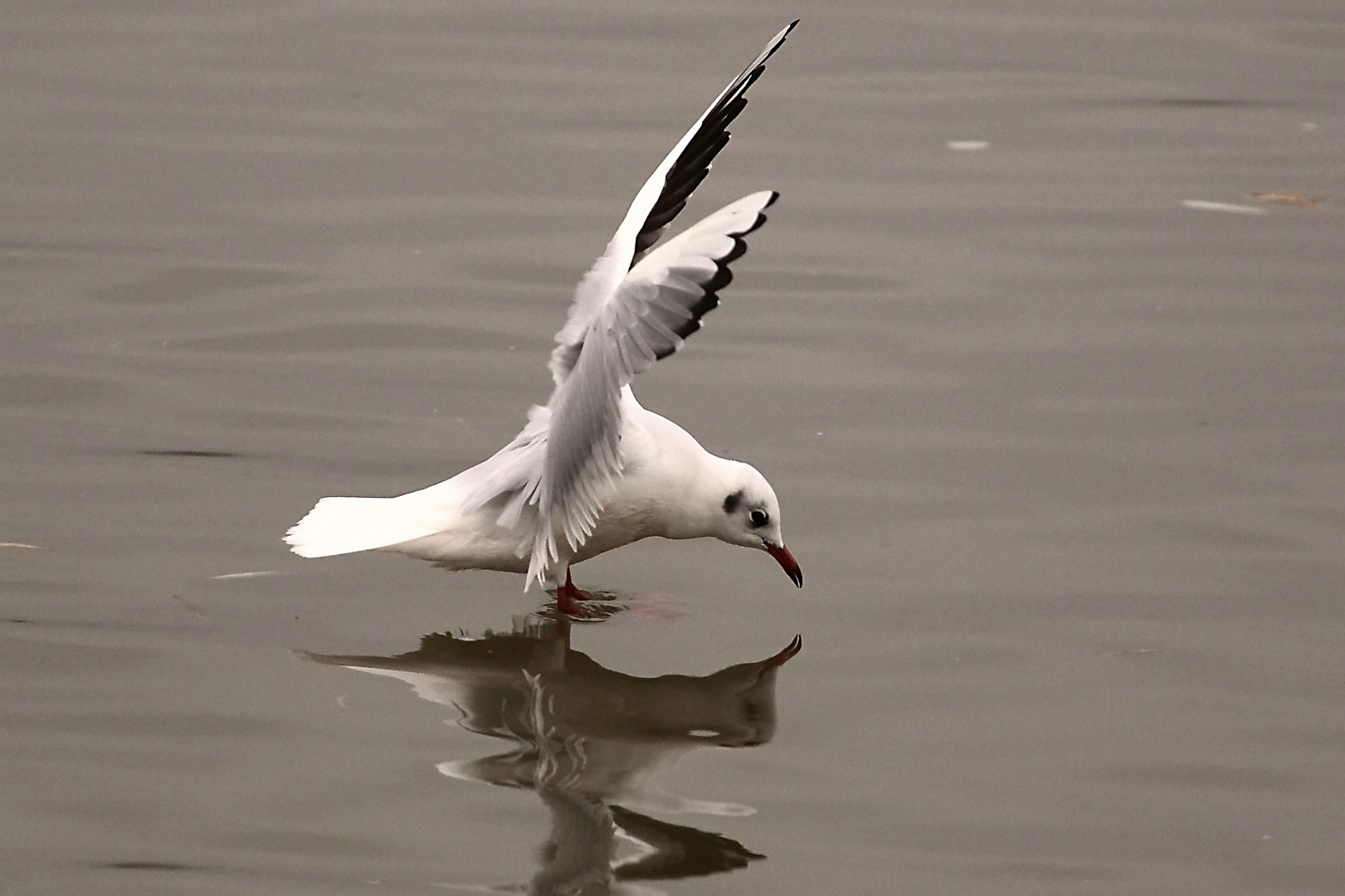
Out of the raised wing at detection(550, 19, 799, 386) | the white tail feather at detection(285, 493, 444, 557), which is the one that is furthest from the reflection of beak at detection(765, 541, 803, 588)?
the white tail feather at detection(285, 493, 444, 557)

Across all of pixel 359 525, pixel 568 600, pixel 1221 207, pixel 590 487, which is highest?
pixel 1221 207

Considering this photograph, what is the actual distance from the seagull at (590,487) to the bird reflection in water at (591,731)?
0.78ft

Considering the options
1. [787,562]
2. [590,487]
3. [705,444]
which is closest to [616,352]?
[590,487]

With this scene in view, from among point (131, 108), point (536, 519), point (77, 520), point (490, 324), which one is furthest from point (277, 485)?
point (131, 108)

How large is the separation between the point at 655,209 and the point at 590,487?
896 mm

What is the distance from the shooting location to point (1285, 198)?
7953mm

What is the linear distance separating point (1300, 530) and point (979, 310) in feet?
6.01

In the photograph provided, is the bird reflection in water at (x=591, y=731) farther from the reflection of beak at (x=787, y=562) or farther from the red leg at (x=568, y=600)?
the reflection of beak at (x=787, y=562)

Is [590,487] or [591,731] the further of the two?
[590,487]

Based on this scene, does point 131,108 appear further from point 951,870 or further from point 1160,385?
point 951,870

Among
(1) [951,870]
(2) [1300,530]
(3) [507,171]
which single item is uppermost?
(3) [507,171]

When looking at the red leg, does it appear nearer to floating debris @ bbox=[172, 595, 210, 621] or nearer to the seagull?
the seagull

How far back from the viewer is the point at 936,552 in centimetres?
538

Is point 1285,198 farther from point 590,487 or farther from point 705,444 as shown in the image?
point 590,487
